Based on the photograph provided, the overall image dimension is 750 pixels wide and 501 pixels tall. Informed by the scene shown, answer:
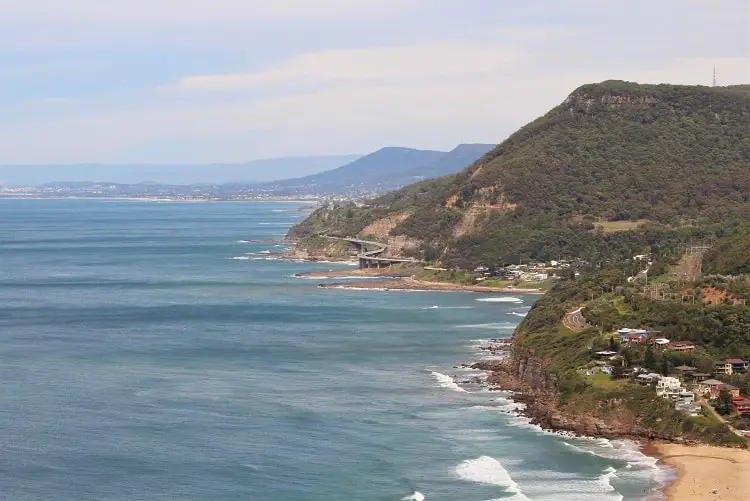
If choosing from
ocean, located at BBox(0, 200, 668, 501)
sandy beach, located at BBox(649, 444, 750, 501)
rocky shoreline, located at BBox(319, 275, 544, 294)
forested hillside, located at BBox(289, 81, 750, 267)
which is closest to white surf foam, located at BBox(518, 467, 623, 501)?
ocean, located at BBox(0, 200, 668, 501)

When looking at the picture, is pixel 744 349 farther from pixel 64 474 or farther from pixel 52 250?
pixel 52 250

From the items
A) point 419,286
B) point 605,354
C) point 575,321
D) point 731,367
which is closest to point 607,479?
point 731,367

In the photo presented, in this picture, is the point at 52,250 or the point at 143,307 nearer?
the point at 143,307

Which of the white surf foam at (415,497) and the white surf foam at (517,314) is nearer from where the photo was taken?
the white surf foam at (415,497)

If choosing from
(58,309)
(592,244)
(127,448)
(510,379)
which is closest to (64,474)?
(127,448)

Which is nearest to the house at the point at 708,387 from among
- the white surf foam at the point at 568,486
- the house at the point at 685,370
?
the house at the point at 685,370

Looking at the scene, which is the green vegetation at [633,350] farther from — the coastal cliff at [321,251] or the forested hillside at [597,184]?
the coastal cliff at [321,251]
